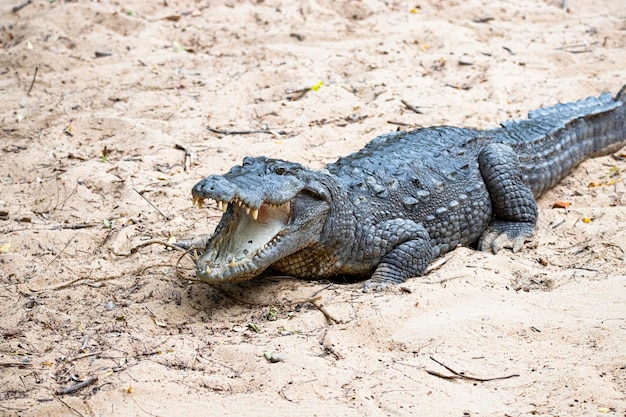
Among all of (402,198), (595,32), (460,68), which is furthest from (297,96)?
(595,32)

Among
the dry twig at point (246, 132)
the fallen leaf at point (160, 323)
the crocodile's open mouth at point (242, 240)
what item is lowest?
the fallen leaf at point (160, 323)

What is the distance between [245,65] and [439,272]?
3873 mm

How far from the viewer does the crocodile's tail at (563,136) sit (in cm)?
613

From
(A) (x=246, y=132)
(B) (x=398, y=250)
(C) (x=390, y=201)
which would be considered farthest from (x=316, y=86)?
(B) (x=398, y=250)

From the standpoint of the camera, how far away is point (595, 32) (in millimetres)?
8836

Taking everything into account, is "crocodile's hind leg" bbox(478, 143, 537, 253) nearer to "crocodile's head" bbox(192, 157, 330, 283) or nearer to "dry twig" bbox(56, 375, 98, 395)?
"crocodile's head" bbox(192, 157, 330, 283)

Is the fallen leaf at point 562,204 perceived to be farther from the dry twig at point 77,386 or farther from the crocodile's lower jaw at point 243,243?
the dry twig at point 77,386

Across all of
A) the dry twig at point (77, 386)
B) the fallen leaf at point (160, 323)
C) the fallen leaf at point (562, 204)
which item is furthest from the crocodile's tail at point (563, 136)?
the dry twig at point (77, 386)

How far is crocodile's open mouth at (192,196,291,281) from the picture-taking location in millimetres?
4430

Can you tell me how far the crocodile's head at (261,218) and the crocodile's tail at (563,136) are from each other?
2009 millimetres

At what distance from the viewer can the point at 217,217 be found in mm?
5805

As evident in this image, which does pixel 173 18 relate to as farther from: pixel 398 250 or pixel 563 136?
pixel 398 250

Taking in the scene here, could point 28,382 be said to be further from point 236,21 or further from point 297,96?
point 236,21

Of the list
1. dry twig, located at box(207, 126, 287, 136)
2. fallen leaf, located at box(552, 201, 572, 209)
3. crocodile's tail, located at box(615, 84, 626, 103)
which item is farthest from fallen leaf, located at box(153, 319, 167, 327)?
crocodile's tail, located at box(615, 84, 626, 103)
